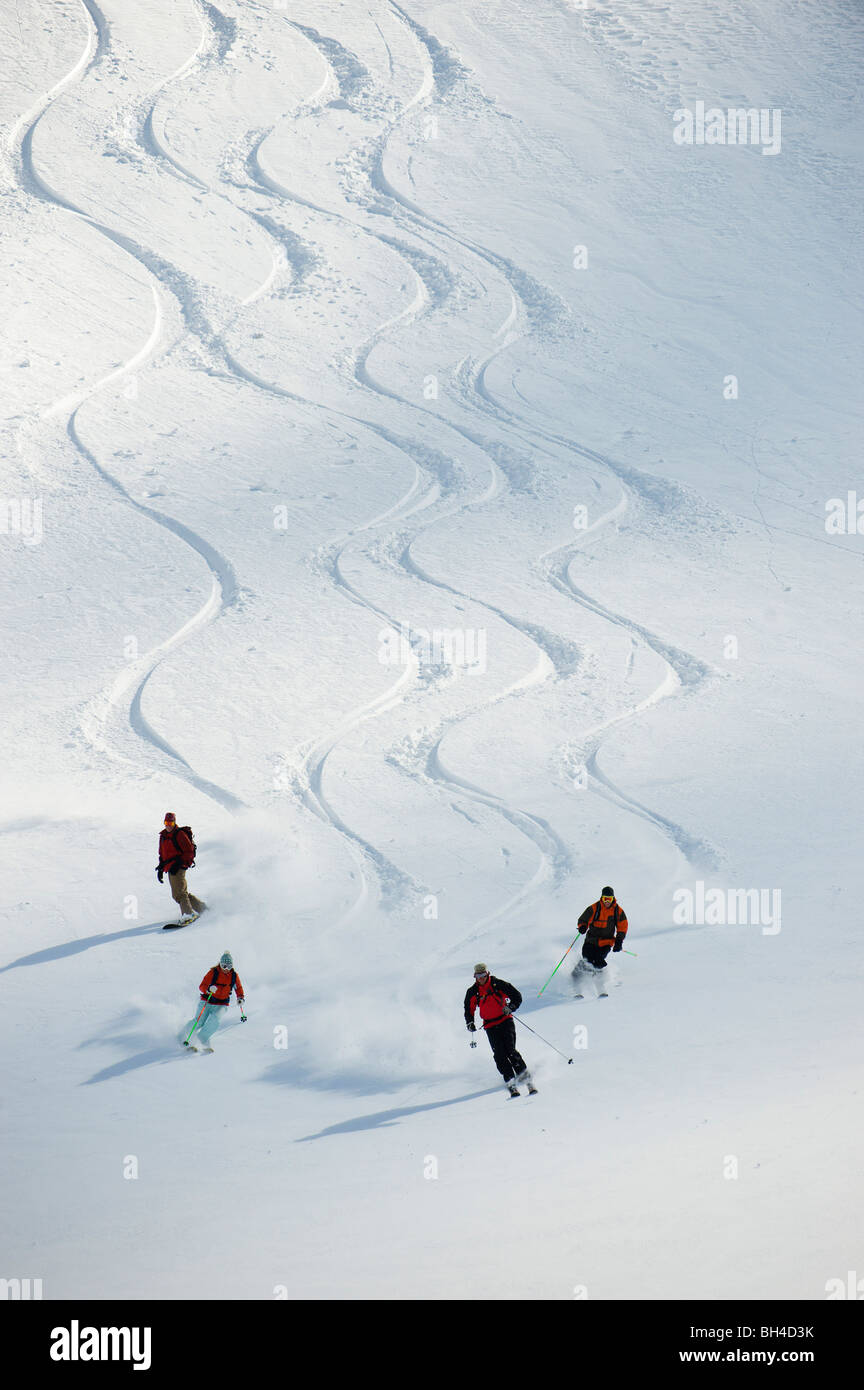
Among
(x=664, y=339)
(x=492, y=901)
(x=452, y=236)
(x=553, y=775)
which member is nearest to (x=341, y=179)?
(x=452, y=236)

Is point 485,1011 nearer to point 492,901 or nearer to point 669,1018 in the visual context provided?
point 669,1018

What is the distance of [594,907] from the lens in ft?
35.4

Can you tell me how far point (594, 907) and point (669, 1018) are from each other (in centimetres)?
109

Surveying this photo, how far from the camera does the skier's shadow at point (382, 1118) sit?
30.4 ft

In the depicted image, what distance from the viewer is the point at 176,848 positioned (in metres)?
12.2

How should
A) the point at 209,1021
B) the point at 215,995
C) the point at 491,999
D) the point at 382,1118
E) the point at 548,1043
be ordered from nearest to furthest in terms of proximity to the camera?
the point at 382,1118
the point at 491,999
the point at 548,1043
the point at 215,995
the point at 209,1021

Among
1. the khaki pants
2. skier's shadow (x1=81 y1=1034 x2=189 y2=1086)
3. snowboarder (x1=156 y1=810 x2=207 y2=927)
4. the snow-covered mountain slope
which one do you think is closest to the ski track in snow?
the snow-covered mountain slope

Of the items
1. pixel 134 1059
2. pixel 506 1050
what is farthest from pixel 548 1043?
pixel 134 1059

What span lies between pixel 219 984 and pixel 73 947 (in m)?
2.51

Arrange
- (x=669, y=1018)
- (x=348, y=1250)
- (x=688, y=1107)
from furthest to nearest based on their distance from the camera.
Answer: (x=669, y=1018)
(x=688, y=1107)
(x=348, y=1250)

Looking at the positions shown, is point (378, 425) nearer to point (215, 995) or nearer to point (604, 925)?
point (604, 925)

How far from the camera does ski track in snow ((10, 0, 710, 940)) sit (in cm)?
1473

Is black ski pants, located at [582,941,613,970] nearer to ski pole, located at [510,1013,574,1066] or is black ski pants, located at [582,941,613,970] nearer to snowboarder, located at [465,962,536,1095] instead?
ski pole, located at [510,1013,574,1066]

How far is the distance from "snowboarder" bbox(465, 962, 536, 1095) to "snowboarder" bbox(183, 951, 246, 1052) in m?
2.01
